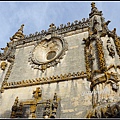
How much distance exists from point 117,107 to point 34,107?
4.71m

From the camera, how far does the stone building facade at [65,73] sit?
9.01 metres

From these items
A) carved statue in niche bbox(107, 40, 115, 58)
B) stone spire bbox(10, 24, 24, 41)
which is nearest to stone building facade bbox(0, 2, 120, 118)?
carved statue in niche bbox(107, 40, 115, 58)

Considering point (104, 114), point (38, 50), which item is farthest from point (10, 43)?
point (104, 114)

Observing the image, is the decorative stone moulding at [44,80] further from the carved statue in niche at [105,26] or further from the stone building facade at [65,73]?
the carved statue in niche at [105,26]

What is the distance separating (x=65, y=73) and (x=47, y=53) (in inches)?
137

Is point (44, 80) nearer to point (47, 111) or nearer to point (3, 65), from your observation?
point (47, 111)

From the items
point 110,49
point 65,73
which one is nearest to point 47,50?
point 65,73

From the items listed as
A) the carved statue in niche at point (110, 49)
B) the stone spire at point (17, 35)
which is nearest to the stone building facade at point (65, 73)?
the carved statue in niche at point (110, 49)

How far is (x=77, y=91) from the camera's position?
9.94m

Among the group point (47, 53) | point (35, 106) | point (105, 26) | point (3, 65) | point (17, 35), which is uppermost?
point (17, 35)

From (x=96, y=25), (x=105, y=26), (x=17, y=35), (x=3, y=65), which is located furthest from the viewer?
(x=17, y=35)

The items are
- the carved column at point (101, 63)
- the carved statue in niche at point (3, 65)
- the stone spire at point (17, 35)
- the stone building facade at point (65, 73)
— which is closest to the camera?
the carved column at point (101, 63)

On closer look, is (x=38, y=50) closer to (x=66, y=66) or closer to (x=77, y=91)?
(x=66, y=66)

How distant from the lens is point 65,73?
36.9 ft
